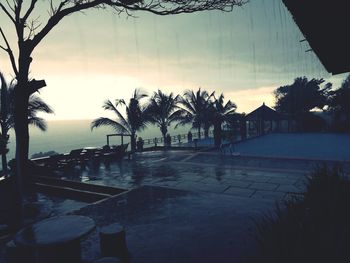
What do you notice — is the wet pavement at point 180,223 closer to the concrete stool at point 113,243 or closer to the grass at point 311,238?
the concrete stool at point 113,243

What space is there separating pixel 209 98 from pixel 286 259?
3172 cm

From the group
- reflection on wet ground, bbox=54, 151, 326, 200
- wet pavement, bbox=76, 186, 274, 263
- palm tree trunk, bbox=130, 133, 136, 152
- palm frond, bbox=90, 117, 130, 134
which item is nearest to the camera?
wet pavement, bbox=76, 186, 274, 263

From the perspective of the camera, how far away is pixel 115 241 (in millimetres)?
4805

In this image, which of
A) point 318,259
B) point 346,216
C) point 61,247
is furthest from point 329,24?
point 61,247

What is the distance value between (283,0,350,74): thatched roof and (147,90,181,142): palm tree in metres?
20.8

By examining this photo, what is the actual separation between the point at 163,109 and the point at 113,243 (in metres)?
22.0

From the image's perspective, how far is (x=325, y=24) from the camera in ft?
11.7

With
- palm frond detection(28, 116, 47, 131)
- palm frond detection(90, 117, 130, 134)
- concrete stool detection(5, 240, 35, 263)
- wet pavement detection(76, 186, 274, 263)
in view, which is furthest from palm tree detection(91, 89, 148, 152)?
concrete stool detection(5, 240, 35, 263)

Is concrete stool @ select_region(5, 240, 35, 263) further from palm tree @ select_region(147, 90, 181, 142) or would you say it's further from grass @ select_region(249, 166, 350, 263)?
palm tree @ select_region(147, 90, 181, 142)

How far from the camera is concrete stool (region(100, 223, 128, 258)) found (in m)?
4.80

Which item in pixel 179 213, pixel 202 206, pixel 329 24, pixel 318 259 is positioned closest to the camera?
pixel 318 259

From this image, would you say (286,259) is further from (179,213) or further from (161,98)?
(161,98)

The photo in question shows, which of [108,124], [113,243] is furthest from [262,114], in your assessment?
[113,243]

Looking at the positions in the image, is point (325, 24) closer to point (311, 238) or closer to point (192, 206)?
point (311, 238)
